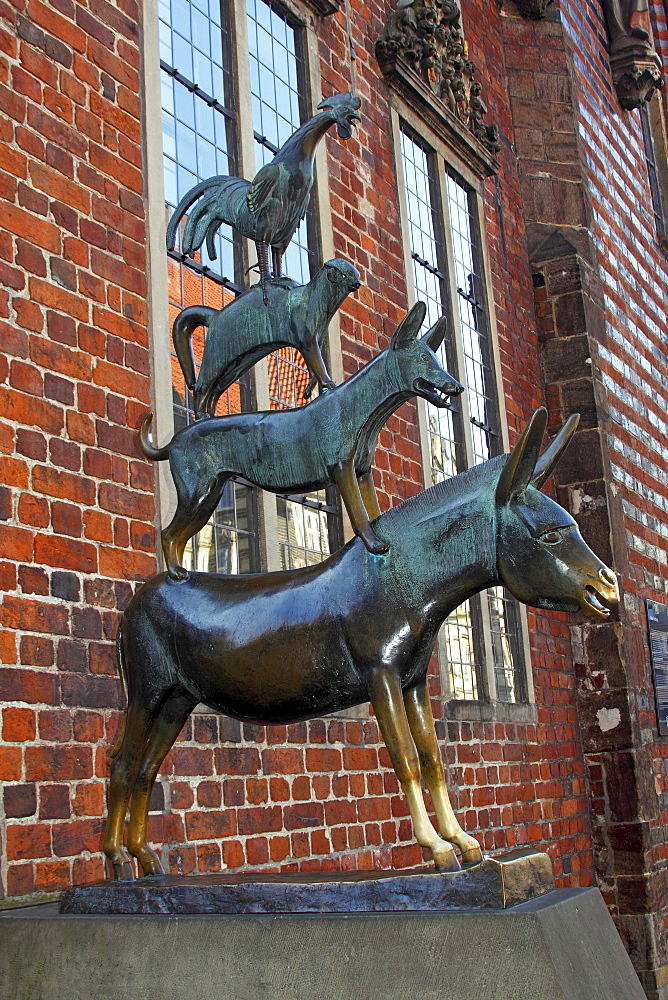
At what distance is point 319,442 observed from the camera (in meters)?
3.04

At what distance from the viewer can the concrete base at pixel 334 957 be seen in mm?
2254

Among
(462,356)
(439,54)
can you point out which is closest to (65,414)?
(462,356)

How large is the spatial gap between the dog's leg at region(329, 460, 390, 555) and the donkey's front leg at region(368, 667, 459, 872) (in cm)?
31

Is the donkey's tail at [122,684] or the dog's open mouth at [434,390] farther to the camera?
the donkey's tail at [122,684]

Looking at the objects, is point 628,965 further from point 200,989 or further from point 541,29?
point 541,29

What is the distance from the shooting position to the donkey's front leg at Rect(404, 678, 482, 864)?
2.65 meters

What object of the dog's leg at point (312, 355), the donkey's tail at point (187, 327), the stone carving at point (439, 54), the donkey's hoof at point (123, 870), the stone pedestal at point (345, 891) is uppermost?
the stone carving at point (439, 54)

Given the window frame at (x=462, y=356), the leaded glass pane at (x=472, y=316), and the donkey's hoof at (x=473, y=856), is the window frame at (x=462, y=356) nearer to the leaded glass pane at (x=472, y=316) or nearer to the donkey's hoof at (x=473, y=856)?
the leaded glass pane at (x=472, y=316)

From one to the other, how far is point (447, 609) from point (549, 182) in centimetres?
882

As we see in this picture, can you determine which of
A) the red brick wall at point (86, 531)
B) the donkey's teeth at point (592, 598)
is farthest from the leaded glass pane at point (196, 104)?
the donkey's teeth at point (592, 598)

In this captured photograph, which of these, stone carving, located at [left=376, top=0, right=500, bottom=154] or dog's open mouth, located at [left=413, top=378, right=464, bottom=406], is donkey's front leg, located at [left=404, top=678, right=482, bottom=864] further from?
stone carving, located at [left=376, top=0, right=500, bottom=154]

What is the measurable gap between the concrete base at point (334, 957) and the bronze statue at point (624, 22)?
11.9 m

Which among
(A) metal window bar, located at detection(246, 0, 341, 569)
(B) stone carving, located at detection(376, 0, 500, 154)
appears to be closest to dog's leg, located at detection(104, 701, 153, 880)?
(A) metal window bar, located at detection(246, 0, 341, 569)

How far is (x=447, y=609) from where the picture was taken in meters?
2.78
